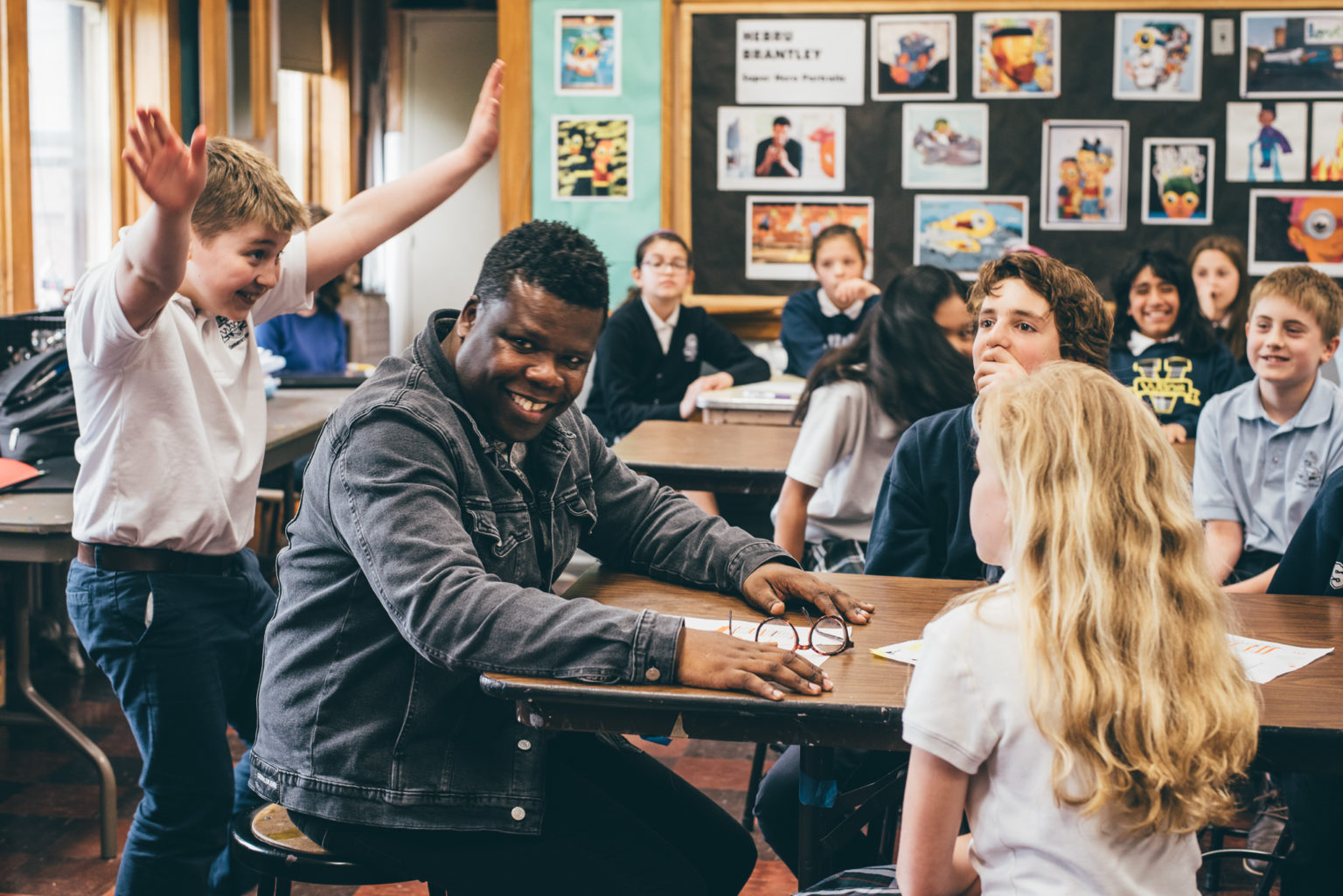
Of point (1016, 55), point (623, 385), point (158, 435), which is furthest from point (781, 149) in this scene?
point (158, 435)

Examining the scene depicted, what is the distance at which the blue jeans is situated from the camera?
1.95m

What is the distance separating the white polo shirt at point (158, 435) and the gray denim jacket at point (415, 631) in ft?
1.31

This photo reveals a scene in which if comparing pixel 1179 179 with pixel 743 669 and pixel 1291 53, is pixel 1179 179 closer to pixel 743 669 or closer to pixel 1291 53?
pixel 1291 53

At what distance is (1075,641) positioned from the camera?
47.0 inches

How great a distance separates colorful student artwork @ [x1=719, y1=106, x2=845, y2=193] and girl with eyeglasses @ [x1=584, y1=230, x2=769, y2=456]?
29.5 inches

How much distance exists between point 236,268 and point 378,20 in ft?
22.5

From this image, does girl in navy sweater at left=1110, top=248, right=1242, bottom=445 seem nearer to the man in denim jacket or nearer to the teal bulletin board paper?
the teal bulletin board paper

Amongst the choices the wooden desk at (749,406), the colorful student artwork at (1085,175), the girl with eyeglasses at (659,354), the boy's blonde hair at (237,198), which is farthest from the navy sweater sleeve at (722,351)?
the boy's blonde hair at (237,198)

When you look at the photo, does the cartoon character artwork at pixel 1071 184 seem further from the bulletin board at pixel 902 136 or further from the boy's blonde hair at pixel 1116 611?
the boy's blonde hair at pixel 1116 611

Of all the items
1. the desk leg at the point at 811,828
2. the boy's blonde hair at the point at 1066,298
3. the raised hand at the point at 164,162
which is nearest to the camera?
the raised hand at the point at 164,162

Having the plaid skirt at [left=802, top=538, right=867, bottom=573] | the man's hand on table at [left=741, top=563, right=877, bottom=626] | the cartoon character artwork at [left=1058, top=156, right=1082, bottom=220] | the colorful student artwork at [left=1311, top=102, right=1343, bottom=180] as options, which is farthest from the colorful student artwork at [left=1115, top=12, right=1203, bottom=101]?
the man's hand on table at [left=741, top=563, right=877, bottom=626]

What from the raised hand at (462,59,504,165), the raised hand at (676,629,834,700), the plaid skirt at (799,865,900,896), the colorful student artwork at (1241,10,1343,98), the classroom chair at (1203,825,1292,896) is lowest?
the classroom chair at (1203,825,1292,896)

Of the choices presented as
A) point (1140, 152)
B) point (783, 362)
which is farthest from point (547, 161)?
point (1140, 152)

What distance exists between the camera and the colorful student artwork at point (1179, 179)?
17.7ft
